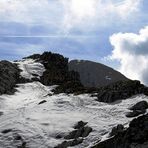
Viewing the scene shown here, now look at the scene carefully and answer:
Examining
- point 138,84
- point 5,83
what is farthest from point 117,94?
point 5,83

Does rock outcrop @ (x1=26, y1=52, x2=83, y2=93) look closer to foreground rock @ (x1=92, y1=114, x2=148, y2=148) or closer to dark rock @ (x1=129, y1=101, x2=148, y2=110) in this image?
dark rock @ (x1=129, y1=101, x2=148, y2=110)

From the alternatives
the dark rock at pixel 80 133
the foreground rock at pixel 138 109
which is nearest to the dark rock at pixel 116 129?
the dark rock at pixel 80 133

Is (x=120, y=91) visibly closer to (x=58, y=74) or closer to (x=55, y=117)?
(x=55, y=117)

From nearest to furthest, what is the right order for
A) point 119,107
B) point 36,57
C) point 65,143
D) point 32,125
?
point 65,143
point 32,125
point 119,107
point 36,57

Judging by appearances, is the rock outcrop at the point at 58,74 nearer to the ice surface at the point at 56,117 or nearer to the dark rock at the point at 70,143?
the ice surface at the point at 56,117

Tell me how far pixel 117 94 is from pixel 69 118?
440 inches

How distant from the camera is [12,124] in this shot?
56.9 m

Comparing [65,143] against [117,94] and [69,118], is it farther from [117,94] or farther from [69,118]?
[117,94]

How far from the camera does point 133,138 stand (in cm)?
4197

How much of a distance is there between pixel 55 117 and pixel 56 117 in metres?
0.14

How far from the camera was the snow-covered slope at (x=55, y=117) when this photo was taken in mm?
52000

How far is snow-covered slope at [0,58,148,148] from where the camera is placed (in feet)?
171

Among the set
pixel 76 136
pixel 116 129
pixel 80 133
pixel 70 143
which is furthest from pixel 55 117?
pixel 116 129

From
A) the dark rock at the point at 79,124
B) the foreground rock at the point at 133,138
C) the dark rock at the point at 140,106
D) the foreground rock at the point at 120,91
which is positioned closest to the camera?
the foreground rock at the point at 133,138
